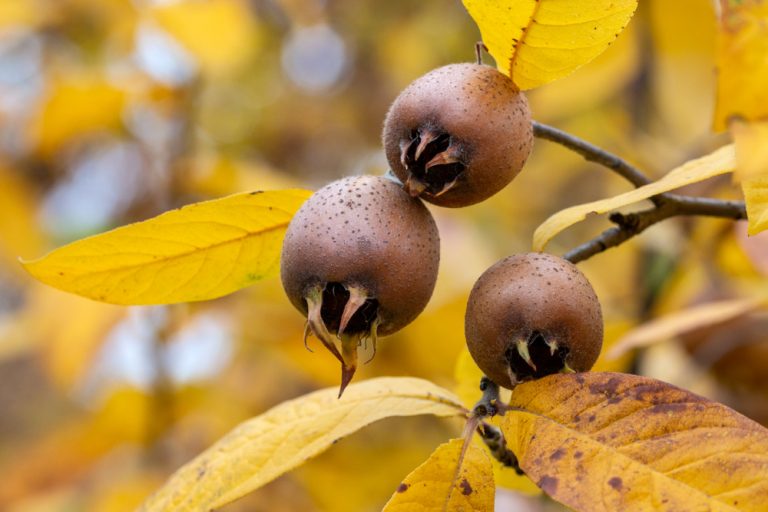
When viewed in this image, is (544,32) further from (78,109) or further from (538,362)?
(78,109)

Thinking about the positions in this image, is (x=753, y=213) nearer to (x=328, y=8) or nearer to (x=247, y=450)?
(x=247, y=450)

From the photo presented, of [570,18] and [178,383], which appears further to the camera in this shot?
[178,383]

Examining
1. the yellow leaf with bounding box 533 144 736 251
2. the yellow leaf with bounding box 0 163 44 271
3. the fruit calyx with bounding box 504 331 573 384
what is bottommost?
the yellow leaf with bounding box 0 163 44 271

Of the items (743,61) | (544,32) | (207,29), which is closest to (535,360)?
(544,32)

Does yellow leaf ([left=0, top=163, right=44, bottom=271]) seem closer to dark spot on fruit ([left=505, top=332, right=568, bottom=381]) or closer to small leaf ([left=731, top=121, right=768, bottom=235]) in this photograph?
dark spot on fruit ([left=505, top=332, right=568, bottom=381])

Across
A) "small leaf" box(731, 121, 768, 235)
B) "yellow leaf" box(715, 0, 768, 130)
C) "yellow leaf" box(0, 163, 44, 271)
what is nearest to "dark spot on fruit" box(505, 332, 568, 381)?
"small leaf" box(731, 121, 768, 235)

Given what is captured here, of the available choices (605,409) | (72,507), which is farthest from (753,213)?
(72,507)
